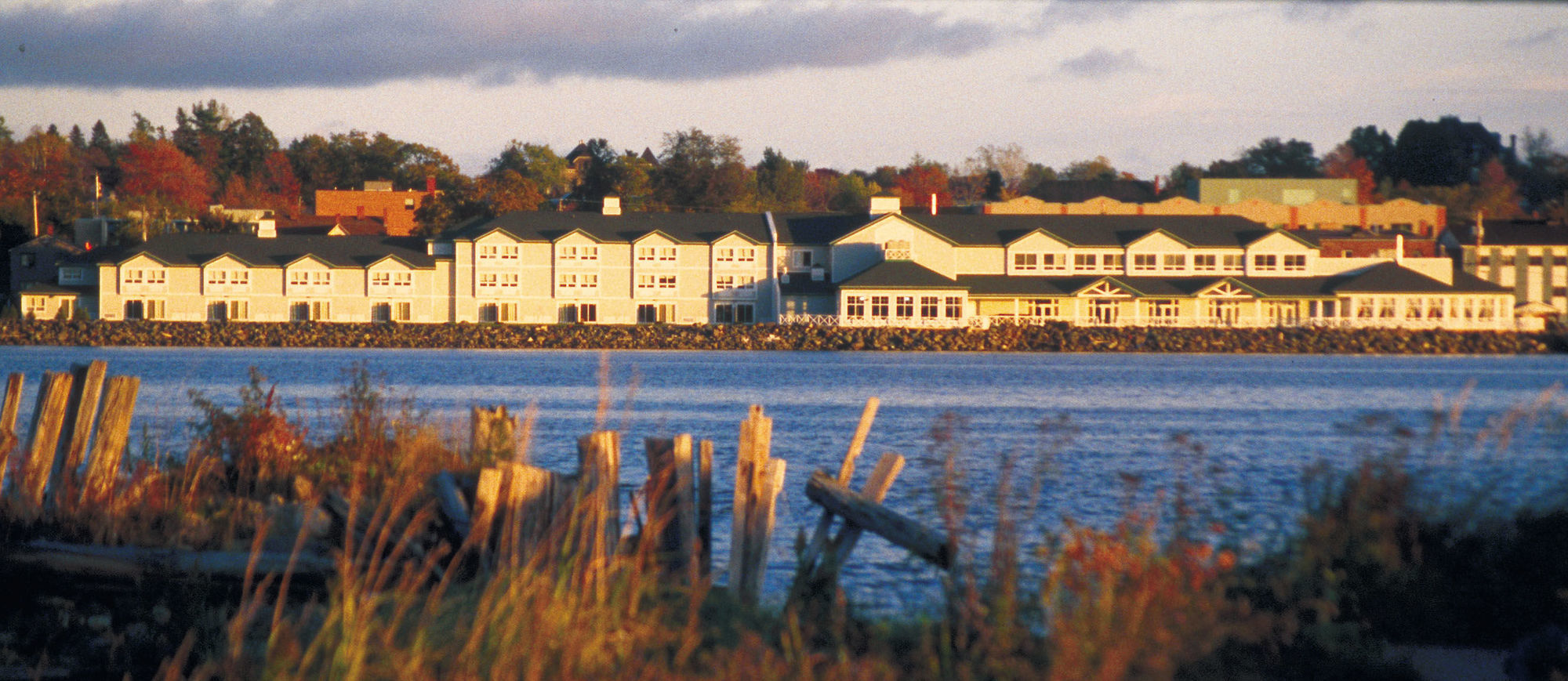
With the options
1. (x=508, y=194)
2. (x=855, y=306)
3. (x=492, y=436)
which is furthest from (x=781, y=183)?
(x=492, y=436)

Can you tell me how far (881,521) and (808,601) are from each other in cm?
67

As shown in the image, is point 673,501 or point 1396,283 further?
point 1396,283

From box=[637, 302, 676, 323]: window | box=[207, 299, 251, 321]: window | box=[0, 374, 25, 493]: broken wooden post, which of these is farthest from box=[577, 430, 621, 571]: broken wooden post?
box=[207, 299, 251, 321]: window

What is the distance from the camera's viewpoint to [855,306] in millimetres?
71938

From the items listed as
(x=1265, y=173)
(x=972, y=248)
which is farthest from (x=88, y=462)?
(x=1265, y=173)

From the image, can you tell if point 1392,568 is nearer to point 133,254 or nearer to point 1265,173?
point 133,254

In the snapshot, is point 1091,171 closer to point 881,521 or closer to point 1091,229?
point 1091,229

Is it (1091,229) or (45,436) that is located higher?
(1091,229)

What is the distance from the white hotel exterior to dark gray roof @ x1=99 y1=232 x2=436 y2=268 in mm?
135

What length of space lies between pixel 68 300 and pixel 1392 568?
3096 inches

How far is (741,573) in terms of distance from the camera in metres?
7.78

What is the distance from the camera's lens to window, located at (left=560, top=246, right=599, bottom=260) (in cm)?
7425

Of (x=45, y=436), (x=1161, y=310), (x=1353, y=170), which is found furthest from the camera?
(x=1353, y=170)

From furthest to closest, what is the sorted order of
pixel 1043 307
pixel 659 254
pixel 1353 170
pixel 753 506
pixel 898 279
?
pixel 1353 170 → pixel 659 254 → pixel 1043 307 → pixel 898 279 → pixel 753 506
